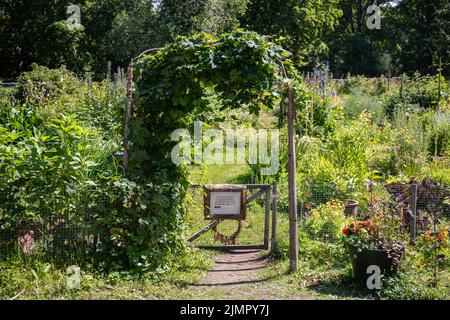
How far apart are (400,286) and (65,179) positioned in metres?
3.79

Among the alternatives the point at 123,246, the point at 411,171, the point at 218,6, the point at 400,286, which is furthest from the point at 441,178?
the point at 218,6

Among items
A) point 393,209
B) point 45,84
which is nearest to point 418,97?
point 393,209

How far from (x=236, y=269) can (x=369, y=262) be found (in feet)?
5.75

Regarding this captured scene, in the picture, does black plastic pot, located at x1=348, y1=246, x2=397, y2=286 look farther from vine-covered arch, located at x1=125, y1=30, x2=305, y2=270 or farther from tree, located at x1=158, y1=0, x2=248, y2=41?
tree, located at x1=158, y1=0, x2=248, y2=41

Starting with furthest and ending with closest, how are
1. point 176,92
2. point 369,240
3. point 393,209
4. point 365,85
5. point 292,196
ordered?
1. point 365,85
2. point 393,209
3. point 292,196
4. point 176,92
5. point 369,240

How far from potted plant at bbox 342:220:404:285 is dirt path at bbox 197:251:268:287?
3.73 ft

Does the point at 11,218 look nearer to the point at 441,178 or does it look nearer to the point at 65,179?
the point at 65,179

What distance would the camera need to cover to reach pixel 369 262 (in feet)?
19.8

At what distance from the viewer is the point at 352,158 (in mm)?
9719

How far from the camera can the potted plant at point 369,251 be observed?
6.00 metres

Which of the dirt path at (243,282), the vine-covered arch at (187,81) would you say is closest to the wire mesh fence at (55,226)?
the vine-covered arch at (187,81)

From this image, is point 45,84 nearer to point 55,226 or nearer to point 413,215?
point 55,226

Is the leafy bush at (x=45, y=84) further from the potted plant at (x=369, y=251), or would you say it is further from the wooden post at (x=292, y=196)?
the potted plant at (x=369, y=251)

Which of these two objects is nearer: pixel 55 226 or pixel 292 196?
pixel 55 226
